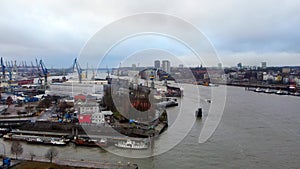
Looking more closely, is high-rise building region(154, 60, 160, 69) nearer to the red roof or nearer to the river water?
the river water

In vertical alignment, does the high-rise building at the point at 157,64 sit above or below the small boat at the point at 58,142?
above

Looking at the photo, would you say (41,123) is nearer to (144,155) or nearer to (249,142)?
(144,155)

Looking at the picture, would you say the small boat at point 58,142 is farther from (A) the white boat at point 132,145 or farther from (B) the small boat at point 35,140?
(A) the white boat at point 132,145

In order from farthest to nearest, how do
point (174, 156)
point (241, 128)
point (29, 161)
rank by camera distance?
point (241, 128) < point (174, 156) < point (29, 161)

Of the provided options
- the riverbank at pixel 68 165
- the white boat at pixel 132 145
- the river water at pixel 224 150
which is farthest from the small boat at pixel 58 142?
the riverbank at pixel 68 165

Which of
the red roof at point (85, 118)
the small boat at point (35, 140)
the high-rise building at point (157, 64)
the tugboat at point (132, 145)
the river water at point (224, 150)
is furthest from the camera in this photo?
the high-rise building at point (157, 64)

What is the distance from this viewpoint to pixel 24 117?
511 centimetres

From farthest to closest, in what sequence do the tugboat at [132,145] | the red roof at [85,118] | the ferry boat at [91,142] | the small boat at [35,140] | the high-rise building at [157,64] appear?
1. the high-rise building at [157,64]
2. the red roof at [85,118]
3. the small boat at [35,140]
4. the ferry boat at [91,142]
5. the tugboat at [132,145]

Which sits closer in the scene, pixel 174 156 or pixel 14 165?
pixel 14 165

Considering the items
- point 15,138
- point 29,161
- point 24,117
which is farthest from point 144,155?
point 24,117

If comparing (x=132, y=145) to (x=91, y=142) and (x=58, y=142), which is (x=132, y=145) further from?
(x=58, y=142)

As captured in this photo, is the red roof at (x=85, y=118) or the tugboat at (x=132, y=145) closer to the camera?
the tugboat at (x=132, y=145)

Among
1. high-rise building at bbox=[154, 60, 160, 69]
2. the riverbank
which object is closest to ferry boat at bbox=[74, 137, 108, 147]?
the riverbank

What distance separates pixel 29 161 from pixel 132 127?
5.58 ft
